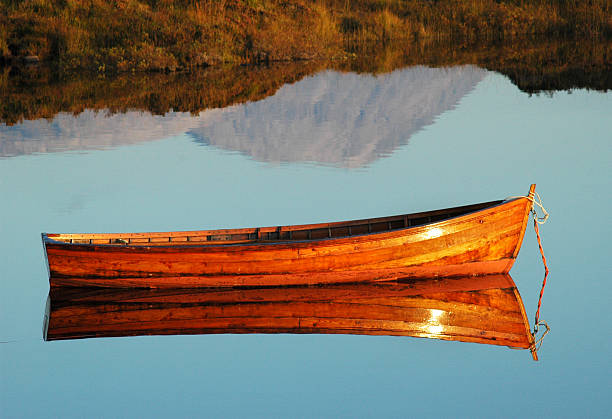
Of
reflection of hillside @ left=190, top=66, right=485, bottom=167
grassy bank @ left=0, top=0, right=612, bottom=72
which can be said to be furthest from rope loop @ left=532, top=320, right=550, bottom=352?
grassy bank @ left=0, top=0, right=612, bottom=72

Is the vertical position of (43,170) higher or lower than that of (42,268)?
higher

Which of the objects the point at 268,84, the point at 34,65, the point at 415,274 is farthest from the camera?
the point at 34,65

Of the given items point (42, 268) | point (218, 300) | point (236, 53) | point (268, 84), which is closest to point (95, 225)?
point (42, 268)

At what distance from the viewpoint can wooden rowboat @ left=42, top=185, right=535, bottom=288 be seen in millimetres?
11188

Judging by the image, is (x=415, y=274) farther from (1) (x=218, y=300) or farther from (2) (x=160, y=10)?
(2) (x=160, y=10)

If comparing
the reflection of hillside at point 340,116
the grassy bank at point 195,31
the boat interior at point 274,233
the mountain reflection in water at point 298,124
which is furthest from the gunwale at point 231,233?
the grassy bank at point 195,31

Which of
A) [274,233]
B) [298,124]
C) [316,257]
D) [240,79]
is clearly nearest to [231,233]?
[274,233]

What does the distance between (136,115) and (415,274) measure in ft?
45.3

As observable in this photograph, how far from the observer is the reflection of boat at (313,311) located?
10.3 metres

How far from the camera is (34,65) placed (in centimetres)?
3256

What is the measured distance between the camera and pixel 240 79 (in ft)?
94.5

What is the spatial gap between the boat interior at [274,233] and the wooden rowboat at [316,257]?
1.12ft

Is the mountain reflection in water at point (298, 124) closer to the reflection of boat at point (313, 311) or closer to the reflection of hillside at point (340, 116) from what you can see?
the reflection of hillside at point (340, 116)

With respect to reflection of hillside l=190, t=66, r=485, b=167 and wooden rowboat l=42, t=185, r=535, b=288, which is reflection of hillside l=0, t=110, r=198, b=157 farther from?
wooden rowboat l=42, t=185, r=535, b=288
